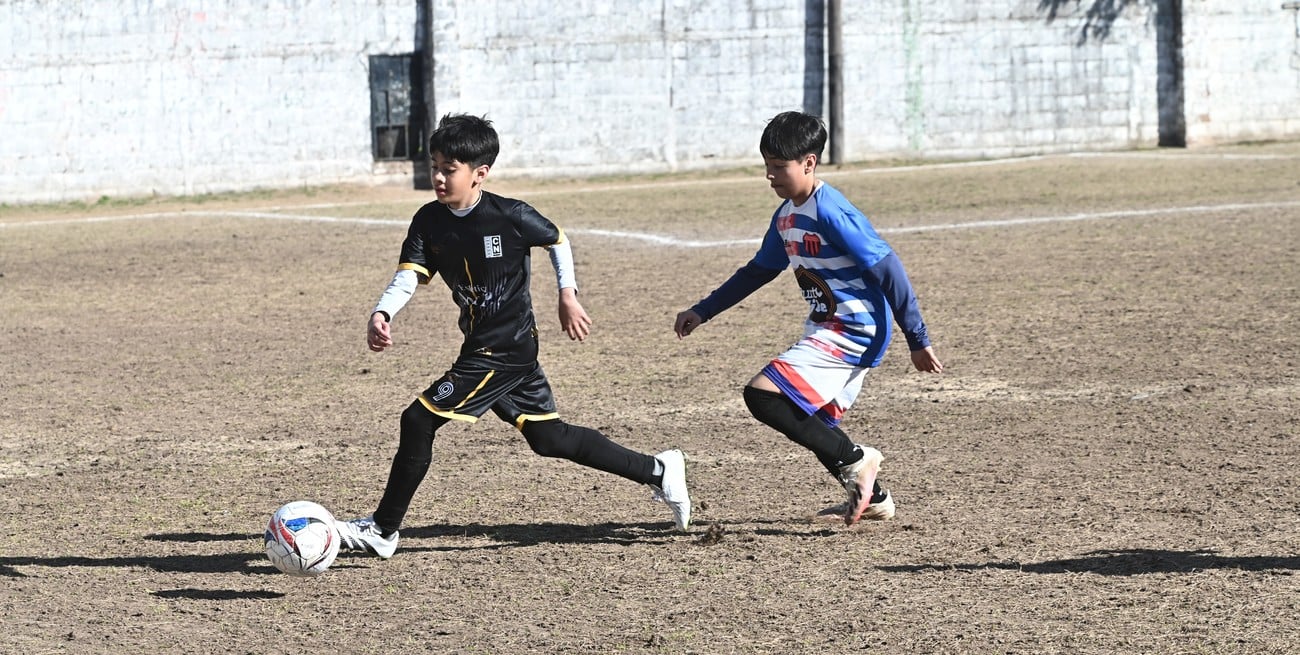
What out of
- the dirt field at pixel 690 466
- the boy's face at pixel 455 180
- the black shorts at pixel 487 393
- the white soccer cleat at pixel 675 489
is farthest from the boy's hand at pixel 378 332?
the white soccer cleat at pixel 675 489

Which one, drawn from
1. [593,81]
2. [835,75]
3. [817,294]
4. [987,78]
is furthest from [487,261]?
[987,78]

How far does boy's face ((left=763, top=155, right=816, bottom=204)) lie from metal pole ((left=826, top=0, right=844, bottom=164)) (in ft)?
62.8

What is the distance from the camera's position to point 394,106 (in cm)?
2333

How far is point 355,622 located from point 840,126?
20521 millimetres

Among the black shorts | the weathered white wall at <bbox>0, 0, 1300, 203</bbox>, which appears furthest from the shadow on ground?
the weathered white wall at <bbox>0, 0, 1300, 203</bbox>

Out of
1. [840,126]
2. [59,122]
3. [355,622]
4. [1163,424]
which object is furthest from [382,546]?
[840,126]

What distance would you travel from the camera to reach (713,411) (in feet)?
26.4

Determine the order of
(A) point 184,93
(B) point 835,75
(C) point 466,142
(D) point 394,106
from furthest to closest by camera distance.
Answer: (B) point 835,75 → (D) point 394,106 → (A) point 184,93 → (C) point 466,142

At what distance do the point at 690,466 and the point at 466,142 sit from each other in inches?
82.4

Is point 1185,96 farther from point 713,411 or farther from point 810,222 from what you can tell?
point 810,222

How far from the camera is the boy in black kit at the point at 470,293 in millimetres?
5418

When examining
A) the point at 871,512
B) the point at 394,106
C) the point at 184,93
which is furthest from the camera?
the point at 394,106

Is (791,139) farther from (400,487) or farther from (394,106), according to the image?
(394,106)

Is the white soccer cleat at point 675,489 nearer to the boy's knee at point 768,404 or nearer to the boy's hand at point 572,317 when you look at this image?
the boy's knee at point 768,404
